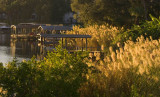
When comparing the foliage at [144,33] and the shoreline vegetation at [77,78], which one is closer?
the shoreline vegetation at [77,78]

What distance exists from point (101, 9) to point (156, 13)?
6535 millimetres

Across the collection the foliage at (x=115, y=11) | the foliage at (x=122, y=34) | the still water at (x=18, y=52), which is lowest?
the still water at (x=18, y=52)

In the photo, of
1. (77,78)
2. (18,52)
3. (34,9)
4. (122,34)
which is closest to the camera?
(77,78)

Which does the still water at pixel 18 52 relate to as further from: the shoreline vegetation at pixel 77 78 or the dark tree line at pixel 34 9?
the dark tree line at pixel 34 9

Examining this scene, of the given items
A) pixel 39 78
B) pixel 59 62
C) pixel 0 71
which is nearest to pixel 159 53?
pixel 59 62

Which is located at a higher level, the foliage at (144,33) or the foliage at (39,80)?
the foliage at (144,33)

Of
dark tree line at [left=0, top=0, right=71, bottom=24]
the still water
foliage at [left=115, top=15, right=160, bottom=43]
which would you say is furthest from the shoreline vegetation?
dark tree line at [left=0, top=0, right=71, bottom=24]

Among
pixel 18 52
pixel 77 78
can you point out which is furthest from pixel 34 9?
pixel 77 78

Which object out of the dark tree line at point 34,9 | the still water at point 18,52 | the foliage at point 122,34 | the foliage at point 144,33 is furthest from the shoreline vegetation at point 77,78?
the dark tree line at point 34,9

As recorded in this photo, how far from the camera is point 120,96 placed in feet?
30.6

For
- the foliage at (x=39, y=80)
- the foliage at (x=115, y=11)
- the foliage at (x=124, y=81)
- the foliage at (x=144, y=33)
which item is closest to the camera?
the foliage at (x=39, y=80)

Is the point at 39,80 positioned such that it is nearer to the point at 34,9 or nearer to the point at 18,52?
the point at 18,52

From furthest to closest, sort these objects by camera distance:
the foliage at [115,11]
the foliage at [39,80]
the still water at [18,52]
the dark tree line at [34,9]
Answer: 1. the dark tree line at [34,9]
2. the foliage at [115,11]
3. the still water at [18,52]
4. the foliage at [39,80]

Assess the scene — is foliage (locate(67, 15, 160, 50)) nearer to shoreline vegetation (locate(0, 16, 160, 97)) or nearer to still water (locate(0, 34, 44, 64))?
still water (locate(0, 34, 44, 64))
